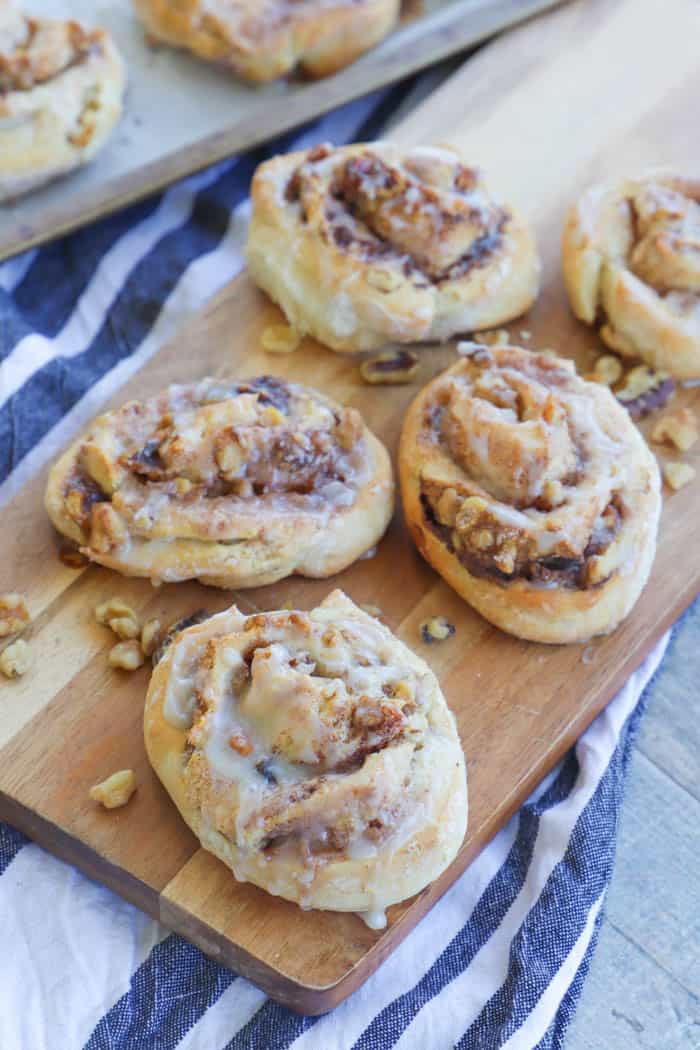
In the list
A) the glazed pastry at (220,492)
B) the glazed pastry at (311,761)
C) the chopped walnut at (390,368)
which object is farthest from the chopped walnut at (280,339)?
the glazed pastry at (311,761)

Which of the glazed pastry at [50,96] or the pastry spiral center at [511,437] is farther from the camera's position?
the glazed pastry at [50,96]

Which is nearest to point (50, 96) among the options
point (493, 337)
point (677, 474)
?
point (493, 337)

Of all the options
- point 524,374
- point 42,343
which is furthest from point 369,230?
point 42,343

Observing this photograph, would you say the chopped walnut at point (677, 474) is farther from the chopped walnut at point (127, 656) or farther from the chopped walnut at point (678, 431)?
the chopped walnut at point (127, 656)

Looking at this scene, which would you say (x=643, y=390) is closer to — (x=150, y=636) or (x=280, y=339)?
(x=280, y=339)

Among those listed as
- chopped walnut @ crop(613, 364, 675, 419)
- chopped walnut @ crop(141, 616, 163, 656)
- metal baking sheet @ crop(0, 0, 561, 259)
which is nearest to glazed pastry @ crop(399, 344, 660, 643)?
chopped walnut @ crop(613, 364, 675, 419)

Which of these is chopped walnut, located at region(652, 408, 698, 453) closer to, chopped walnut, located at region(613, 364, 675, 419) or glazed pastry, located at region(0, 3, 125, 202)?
chopped walnut, located at region(613, 364, 675, 419)

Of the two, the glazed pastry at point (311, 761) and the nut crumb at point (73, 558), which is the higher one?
the nut crumb at point (73, 558)
